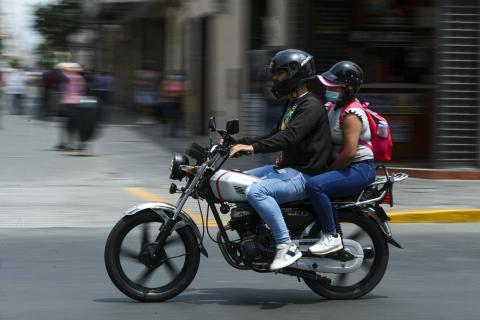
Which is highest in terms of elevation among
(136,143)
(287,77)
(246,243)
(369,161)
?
(287,77)

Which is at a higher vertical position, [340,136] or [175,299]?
[340,136]

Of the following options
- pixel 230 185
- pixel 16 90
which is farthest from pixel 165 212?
pixel 16 90

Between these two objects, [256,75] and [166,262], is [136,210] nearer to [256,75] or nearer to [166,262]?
[166,262]

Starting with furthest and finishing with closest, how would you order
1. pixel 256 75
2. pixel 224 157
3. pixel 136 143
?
pixel 136 143 → pixel 256 75 → pixel 224 157

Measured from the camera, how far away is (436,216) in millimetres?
10742

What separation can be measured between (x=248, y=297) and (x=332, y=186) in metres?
1.05

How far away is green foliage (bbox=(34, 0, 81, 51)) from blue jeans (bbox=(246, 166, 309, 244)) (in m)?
54.6

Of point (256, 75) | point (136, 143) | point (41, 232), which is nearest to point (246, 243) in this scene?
point (41, 232)

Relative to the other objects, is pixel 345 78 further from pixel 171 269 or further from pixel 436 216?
pixel 436 216

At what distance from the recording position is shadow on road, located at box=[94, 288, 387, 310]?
6715 millimetres

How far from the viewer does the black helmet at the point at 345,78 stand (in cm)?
650

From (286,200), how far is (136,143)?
554 inches

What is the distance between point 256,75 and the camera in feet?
53.7

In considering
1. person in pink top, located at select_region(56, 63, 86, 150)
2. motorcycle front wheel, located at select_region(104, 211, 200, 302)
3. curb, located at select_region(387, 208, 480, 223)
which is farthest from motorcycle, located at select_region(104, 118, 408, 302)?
person in pink top, located at select_region(56, 63, 86, 150)
